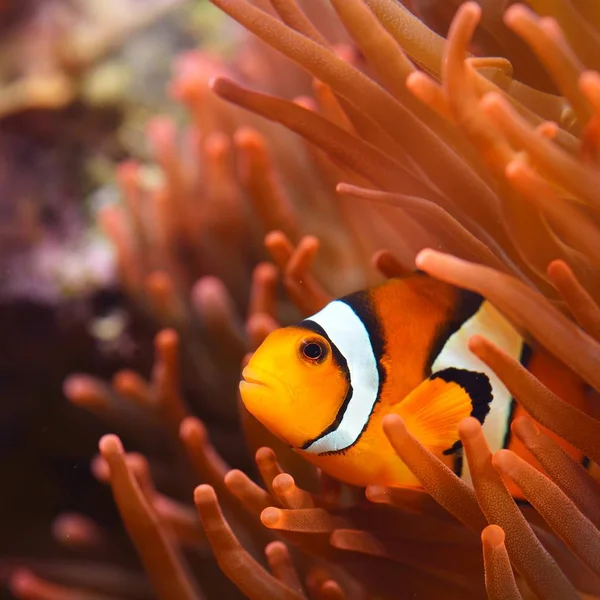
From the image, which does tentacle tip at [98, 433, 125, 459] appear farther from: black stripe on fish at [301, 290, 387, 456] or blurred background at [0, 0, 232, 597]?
blurred background at [0, 0, 232, 597]

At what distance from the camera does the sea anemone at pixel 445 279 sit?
67 cm

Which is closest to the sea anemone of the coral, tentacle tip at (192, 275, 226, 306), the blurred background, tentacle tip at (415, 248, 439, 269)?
tentacle tip at (415, 248, 439, 269)

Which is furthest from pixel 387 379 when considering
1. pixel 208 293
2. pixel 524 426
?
pixel 208 293

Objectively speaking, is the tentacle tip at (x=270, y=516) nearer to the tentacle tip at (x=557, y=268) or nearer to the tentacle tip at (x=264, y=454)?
the tentacle tip at (x=264, y=454)

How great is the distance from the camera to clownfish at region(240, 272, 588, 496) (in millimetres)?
733

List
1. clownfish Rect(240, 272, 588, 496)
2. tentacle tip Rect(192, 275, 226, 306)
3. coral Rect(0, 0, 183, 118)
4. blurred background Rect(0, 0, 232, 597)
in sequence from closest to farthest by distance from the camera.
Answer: clownfish Rect(240, 272, 588, 496)
tentacle tip Rect(192, 275, 226, 306)
blurred background Rect(0, 0, 232, 597)
coral Rect(0, 0, 183, 118)

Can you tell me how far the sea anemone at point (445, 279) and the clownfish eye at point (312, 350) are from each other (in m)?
0.12

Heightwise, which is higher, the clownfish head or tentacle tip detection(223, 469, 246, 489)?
the clownfish head

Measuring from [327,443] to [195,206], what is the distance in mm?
801

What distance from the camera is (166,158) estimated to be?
1493 mm

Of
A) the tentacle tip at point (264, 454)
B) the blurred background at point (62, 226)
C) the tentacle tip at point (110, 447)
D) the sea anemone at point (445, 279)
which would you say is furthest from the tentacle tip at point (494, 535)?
the blurred background at point (62, 226)

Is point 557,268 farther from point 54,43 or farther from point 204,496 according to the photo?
point 54,43

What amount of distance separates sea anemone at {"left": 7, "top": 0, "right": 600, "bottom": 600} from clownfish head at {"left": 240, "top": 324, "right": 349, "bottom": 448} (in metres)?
0.06

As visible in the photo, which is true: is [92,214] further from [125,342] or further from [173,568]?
[173,568]
